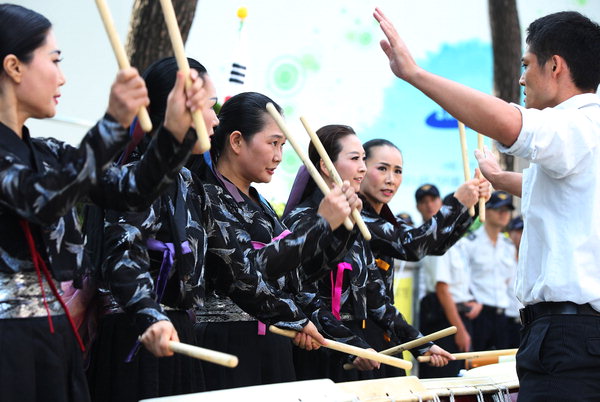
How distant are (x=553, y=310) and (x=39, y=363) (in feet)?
4.73

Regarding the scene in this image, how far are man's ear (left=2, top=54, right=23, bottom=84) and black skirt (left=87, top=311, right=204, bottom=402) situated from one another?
0.78 metres

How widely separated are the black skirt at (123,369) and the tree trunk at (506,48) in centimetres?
820

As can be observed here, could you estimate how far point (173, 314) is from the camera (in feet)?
8.79

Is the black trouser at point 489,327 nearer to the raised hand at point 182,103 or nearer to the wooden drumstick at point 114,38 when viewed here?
the raised hand at point 182,103

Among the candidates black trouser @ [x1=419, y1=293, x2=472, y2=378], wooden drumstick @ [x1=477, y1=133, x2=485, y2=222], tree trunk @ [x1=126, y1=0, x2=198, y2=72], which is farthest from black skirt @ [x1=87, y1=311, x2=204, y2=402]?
black trouser @ [x1=419, y1=293, x2=472, y2=378]

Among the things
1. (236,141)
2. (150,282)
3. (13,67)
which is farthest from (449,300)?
(13,67)

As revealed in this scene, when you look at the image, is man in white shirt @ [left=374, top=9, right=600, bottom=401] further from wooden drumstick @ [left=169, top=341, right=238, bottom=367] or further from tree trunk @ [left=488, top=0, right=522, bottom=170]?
tree trunk @ [left=488, top=0, right=522, bottom=170]

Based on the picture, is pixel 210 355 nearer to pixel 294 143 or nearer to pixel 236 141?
pixel 294 143

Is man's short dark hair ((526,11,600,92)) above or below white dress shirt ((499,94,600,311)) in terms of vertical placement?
above

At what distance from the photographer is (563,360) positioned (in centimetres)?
239

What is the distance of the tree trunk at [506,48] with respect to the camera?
1010 cm

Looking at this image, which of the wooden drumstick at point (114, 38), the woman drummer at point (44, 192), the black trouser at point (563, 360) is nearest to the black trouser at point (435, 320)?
the black trouser at point (563, 360)

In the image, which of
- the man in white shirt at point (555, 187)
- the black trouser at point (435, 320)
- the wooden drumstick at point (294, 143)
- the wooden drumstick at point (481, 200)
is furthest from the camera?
the black trouser at point (435, 320)

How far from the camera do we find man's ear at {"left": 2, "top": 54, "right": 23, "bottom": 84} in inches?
83.6
